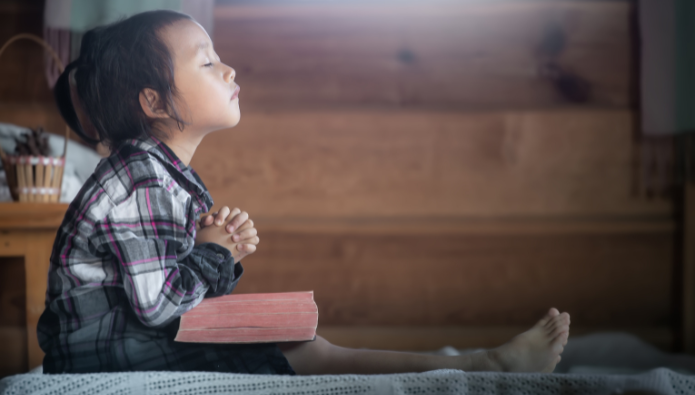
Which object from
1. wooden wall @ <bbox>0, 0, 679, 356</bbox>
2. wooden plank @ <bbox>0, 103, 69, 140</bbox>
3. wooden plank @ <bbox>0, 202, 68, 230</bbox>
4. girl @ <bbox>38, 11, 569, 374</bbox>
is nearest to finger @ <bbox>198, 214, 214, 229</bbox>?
girl @ <bbox>38, 11, 569, 374</bbox>

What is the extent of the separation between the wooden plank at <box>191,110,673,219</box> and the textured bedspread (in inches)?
26.4

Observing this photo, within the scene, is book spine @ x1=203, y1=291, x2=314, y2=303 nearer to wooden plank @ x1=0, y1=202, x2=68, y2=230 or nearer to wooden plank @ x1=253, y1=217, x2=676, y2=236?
wooden plank @ x1=0, y1=202, x2=68, y2=230

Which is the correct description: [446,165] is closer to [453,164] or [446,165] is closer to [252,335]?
[453,164]

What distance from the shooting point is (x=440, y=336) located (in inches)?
45.5

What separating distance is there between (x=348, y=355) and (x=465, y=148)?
0.73 metres

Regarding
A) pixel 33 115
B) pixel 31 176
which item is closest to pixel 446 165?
pixel 31 176

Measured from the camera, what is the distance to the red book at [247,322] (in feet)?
1.77

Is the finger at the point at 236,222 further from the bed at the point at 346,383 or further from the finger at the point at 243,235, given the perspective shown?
the bed at the point at 346,383

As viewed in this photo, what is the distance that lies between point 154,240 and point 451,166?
82 cm

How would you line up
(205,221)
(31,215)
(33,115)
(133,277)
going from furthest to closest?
(33,115) < (31,215) < (205,221) < (133,277)

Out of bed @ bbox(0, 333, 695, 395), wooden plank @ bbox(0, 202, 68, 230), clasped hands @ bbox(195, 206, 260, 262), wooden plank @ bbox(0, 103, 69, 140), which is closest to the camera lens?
bed @ bbox(0, 333, 695, 395)

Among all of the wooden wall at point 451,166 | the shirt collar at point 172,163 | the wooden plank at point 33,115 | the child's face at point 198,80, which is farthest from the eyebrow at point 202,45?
the wooden plank at point 33,115

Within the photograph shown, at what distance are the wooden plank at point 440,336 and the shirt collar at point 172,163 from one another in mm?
644

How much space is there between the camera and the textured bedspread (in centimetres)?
49
